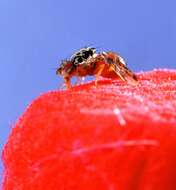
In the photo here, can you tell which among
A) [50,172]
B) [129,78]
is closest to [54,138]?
[50,172]

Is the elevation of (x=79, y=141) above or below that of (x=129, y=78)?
below

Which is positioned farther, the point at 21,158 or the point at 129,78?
the point at 129,78

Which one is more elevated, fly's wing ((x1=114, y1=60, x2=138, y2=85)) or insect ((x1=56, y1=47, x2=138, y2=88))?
insect ((x1=56, y1=47, x2=138, y2=88))

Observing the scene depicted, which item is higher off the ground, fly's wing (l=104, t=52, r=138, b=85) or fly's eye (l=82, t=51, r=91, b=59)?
fly's eye (l=82, t=51, r=91, b=59)

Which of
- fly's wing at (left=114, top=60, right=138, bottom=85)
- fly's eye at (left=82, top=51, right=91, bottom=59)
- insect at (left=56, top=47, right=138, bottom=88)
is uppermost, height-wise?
fly's eye at (left=82, top=51, right=91, bottom=59)

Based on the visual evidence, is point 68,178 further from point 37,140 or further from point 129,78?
point 129,78

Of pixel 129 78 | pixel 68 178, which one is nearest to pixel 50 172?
pixel 68 178

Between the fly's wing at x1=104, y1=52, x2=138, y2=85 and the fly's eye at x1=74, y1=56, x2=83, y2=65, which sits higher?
the fly's eye at x1=74, y1=56, x2=83, y2=65
